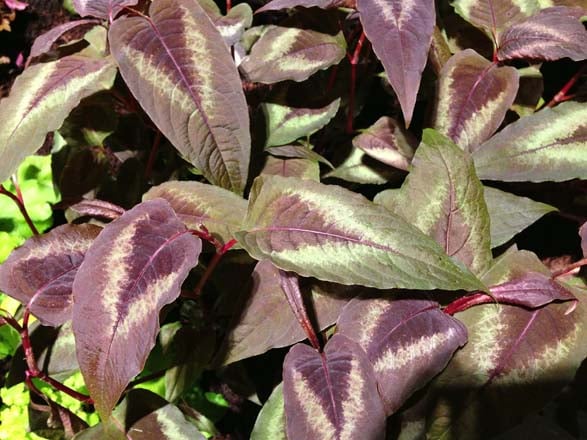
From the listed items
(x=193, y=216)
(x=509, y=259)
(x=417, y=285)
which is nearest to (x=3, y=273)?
(x=193, y=216)

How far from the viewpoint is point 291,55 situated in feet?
3.84

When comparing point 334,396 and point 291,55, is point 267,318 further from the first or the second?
point 291,55

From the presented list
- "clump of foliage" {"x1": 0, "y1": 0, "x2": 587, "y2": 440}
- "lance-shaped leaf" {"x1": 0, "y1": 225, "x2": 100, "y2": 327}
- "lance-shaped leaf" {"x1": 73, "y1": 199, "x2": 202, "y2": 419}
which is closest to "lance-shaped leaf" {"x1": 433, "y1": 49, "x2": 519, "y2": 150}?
"clump of foliage" {"x1": 0, "y1": 0, "x2": 587, "y2": 440}

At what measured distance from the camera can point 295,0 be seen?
1085 millimetres

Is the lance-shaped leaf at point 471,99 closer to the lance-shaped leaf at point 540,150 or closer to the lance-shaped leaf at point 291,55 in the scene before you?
the lance-shaped leaf at point 540,150

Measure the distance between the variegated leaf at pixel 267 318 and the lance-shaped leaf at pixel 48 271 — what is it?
255 mm

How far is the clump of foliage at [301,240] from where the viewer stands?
0.84m

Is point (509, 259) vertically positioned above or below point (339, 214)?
below

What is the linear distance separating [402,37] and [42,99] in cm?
57

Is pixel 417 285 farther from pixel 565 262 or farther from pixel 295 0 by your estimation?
pixel 565 262

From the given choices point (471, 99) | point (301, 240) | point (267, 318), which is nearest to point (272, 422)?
point (267, 318)

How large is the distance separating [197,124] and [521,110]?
70 centimetres

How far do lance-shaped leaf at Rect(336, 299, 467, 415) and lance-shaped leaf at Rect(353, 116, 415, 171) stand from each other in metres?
0.34

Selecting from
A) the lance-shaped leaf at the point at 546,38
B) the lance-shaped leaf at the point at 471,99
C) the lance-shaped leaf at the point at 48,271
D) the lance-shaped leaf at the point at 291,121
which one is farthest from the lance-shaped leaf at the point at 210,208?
the lance-shaped leaf at the point at 546,38
